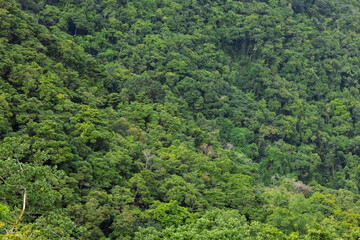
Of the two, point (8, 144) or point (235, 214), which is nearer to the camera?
point (8, 144)

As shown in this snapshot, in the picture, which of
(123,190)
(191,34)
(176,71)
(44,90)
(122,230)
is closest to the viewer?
(122,230)

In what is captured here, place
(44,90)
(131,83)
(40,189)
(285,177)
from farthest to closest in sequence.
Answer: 1. (285,177)
2. (131,83)
3. (44,90)
4. (40,189)

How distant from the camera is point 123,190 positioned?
26344 mm

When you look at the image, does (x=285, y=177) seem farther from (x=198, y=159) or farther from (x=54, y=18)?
(x=54, y=18)

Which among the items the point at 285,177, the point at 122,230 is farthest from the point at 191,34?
the point at 122,230

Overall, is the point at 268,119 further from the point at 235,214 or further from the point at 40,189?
the point at 40,189

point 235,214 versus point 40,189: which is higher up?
point 40,189

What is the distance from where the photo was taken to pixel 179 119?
143 feet

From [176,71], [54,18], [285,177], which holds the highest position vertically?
[54,18]

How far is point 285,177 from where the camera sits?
48.7m

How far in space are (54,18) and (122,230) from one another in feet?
122

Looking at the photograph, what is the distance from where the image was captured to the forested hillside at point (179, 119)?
22.5 m

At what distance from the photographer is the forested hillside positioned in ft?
73.9

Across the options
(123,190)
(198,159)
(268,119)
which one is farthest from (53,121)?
(268,119)
